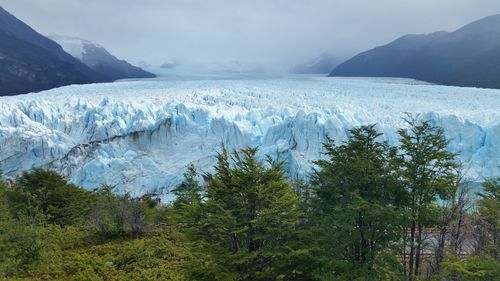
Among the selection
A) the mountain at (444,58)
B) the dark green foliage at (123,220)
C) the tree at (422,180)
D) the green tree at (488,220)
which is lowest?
the dark green foliage at (123,220)

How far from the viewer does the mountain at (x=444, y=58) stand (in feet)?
162

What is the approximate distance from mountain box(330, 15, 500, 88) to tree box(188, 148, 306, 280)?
46580 mm

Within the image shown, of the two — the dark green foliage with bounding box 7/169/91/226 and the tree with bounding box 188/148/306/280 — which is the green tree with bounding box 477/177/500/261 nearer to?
the tree with bounding box 188/148/306/280

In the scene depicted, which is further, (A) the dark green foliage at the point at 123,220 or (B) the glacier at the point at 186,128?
(B) the glacier at the point at 186,128

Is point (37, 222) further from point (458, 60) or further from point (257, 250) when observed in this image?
point (458, 60)

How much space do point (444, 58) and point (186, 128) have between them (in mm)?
43239

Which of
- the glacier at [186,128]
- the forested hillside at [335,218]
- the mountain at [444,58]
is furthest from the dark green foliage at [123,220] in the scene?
the mountain at [444,58]

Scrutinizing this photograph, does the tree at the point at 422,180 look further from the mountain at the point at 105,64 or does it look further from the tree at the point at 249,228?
the mountain at the point at 105,64

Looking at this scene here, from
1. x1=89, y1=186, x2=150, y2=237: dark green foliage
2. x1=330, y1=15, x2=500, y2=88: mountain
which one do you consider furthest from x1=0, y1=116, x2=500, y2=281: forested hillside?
x1=330, y1=15, x2=500, y2=88: mountain

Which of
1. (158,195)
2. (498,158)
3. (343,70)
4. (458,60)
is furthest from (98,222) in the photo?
(343,70)

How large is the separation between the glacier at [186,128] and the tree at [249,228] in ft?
54.4

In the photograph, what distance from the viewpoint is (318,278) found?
7453mm

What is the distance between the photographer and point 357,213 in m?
7.02

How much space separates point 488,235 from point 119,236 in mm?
12345
